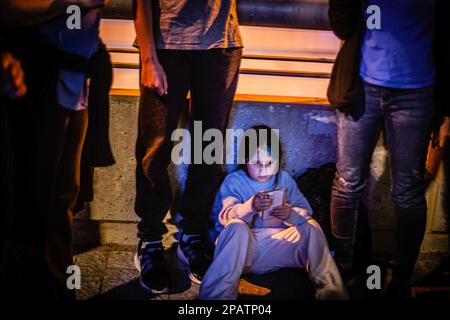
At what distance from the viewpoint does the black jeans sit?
2.82m

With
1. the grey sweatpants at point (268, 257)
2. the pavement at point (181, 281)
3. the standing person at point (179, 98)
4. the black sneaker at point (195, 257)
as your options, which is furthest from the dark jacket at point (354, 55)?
the black sneaker at point (195, 257)

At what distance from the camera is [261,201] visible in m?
3.03

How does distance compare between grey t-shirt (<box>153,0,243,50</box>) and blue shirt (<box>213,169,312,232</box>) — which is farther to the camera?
blue shirt (<box>213,169,312,232</box>)

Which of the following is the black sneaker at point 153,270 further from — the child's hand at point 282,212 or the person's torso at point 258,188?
the child's hand at point 282,212

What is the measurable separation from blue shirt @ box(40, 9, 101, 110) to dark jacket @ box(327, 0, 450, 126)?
1.39 m

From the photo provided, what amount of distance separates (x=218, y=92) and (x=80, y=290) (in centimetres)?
159

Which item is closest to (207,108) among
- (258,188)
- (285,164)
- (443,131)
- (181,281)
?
(258,188)

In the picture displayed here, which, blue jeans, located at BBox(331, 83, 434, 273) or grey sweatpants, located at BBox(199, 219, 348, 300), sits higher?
blue jeans, located at BBox(331, 83, 434, 273)

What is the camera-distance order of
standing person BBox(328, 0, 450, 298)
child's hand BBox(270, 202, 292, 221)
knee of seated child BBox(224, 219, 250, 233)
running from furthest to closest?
1. child's hand BBox(270, 202, 292, 221)
2. knee of seated child BBox(224, 219, 250, 233)
3. standing person BBox(328, 0, 450, 298)

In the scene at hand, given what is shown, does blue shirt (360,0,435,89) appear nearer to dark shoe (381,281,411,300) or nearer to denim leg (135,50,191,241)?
denim leg (135,50,191,241)

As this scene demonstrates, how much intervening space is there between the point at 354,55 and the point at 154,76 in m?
1.19

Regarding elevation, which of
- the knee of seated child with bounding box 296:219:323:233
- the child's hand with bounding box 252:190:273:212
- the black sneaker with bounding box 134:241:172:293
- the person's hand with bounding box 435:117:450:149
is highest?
the person's hand with bounding box 435:117:450:149

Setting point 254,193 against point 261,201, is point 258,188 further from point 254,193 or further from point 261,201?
point 261,201

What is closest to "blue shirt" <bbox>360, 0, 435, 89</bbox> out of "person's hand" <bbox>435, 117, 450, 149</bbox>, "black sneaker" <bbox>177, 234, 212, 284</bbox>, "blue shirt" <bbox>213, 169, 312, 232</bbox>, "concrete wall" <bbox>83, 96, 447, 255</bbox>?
"person's hand" <bbox>435, 117, 450, 149</bbox>
